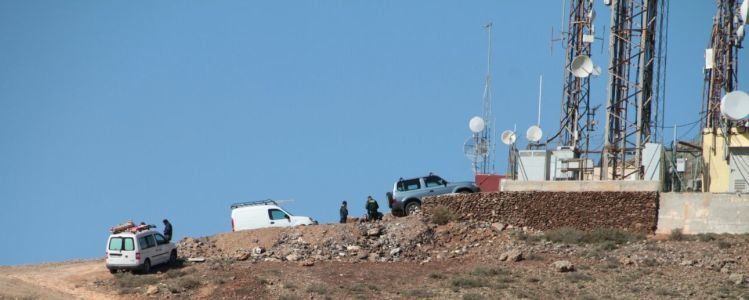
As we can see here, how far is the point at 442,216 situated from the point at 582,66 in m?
8.84

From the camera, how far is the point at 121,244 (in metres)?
35.7

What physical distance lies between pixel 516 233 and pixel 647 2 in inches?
414

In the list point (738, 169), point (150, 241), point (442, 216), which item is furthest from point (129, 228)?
point (738, 169)

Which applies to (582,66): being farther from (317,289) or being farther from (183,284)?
(183,284)

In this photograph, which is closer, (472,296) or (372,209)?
(472,296)

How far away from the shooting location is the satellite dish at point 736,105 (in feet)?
124

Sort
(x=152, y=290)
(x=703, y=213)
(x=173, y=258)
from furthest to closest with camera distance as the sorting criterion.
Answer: (x=173, y=258) → (x=703, y=213) → (x=152, y=290)

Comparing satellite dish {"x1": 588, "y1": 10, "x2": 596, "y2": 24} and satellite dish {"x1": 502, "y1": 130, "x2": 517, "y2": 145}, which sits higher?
satellite dish {"x1": 588, "y1": 10, "x2": 596, "y2": 24}

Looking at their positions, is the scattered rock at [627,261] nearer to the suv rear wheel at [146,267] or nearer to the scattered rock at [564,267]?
the scattered rock at [564,267]

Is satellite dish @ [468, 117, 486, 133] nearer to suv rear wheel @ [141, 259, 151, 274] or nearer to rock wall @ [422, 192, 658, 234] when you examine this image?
→ rock wall @ [422, 192, 658, 234]

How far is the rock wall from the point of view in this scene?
123 feet

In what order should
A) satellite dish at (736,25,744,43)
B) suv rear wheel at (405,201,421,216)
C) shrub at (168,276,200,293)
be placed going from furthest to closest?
1. suv rear wheel at (405,201,421,216)
2. satellite dish at (736,25,744,43)
3. shrub at (168,276,200,293)

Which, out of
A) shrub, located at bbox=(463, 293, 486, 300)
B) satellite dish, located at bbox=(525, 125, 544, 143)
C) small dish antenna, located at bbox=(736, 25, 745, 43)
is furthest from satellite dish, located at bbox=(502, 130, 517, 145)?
shrub, located at bbox=(463, 293, 486, 300)

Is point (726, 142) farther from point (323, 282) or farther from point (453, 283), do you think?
point (323, 282)
